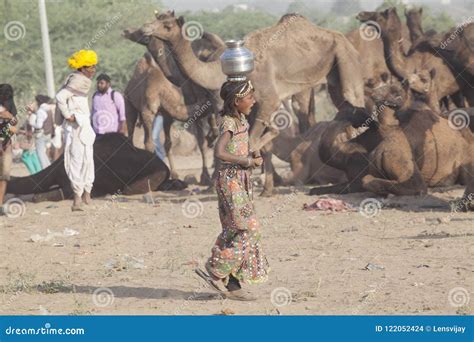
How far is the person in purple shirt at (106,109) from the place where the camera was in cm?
1612

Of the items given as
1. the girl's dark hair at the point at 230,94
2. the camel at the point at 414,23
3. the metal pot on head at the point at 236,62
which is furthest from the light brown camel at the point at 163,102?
the girl's dark hair at the point at 230,94

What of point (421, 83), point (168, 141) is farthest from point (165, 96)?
point (421, 83)

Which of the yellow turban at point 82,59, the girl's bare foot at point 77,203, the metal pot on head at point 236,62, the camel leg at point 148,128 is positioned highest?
the metal pot on head at point 236,62

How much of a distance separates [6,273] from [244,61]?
2.84 m

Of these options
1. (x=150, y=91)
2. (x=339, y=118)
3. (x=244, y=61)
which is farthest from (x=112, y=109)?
(x=244, y=61)

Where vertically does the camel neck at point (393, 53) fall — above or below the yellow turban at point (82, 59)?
below

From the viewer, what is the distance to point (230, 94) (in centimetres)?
756

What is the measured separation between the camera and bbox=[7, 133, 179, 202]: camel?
593 inches

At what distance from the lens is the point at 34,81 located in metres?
31.5

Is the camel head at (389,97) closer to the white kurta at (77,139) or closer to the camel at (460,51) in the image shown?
the camel at (460,51)

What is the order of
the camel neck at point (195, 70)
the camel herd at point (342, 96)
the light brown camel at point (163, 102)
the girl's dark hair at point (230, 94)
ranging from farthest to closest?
the light brown camel at point (163, 102) → the camel neck at point (195, 70) → the camel herd at point (342, 96) → the girl's dark hair at point (230, 94)

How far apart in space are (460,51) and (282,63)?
2.98 meters

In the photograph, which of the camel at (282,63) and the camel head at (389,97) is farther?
the camel at (282,63)

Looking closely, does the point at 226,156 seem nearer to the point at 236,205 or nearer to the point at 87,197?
the point at 236,205
